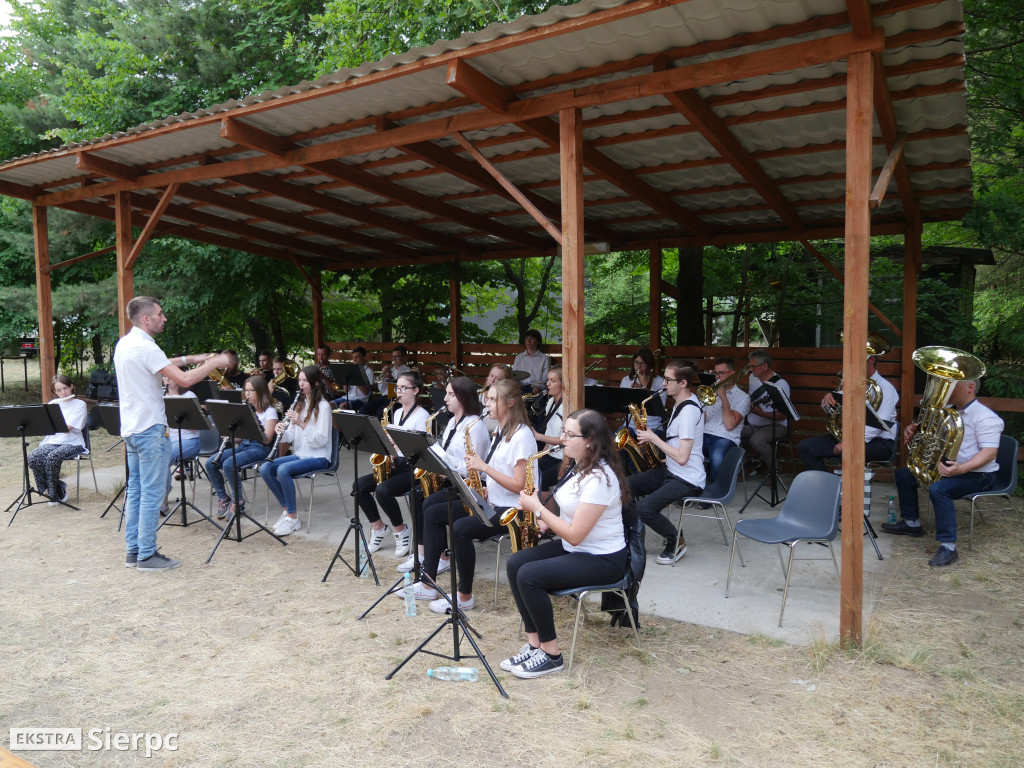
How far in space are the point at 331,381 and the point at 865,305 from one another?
825 centimetres

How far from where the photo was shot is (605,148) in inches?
246

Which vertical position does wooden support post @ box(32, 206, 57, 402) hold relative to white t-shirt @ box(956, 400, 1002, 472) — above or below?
above

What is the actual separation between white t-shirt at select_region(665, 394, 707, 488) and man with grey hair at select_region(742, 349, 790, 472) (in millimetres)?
2226

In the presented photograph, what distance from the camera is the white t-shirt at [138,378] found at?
5.25 metres

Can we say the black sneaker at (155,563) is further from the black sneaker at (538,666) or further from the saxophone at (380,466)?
the black sneaker at (538,666)

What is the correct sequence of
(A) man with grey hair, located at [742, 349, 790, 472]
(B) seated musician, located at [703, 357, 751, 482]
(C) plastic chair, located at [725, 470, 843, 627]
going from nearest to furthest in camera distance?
(C) plastic chair, located at [725, 470, 843, 627] → (B) seated musician, located at [703, 357, 751, 482] → (A) man with grey hair, located at [742, 349, 790, 472]

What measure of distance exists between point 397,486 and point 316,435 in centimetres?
129

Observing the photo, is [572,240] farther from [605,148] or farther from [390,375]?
[390,375]

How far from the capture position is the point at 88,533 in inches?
258

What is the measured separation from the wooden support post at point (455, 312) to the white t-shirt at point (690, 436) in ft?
23.3

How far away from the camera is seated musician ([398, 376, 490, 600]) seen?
4723mm

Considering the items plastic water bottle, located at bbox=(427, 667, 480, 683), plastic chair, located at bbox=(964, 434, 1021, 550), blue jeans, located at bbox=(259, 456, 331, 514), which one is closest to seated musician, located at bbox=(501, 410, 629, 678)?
plastic water bottle, located at bbox=(427, 667, 480, 683)

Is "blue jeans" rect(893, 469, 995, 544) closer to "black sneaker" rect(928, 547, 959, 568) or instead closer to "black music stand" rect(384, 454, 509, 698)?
"black sneaker" rect(928, 547, 959, 568)

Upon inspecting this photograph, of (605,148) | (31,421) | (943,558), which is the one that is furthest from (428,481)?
(31,421)
